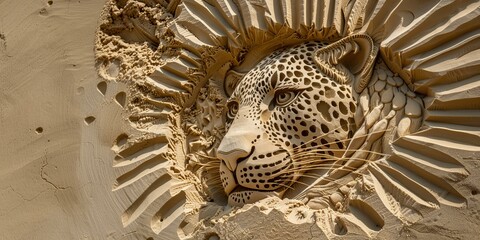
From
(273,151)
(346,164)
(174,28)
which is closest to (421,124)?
(346,164)

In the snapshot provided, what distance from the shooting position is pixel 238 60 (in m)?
2.85

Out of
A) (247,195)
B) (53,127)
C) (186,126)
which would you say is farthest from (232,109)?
(53,127)

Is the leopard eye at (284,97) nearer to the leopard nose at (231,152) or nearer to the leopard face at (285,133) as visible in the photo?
the leopard face at (285,133)

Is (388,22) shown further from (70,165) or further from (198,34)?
(70,165)

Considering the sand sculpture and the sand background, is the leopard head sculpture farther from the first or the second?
the sand background

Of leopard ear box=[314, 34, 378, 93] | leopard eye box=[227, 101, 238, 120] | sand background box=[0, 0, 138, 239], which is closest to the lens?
leopard ear box=[314, 34, 378, 93]

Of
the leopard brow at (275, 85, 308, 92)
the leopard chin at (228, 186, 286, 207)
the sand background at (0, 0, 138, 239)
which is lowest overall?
the sand background at (0, 0, 138, 239)

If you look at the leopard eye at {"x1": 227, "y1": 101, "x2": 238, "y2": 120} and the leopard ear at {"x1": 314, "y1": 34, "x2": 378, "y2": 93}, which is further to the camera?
the leopard eye at {"x1": 227, "y1": 101, "x2": 238, "y2": 120}

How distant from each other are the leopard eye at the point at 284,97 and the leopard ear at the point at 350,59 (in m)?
0.11

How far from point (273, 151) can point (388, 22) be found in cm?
46

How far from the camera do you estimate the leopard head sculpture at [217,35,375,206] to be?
2.52 meters

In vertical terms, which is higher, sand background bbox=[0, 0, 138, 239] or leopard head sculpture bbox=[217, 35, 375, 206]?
leopard head sculpture bbox=[217, 35, 375, 206]

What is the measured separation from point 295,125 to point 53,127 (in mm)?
940

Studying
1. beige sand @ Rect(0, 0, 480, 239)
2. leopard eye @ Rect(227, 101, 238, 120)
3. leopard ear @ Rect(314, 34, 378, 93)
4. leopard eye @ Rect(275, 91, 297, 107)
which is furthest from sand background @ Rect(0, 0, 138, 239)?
leopard ear @ Rect(314, 34, 378, 93)
